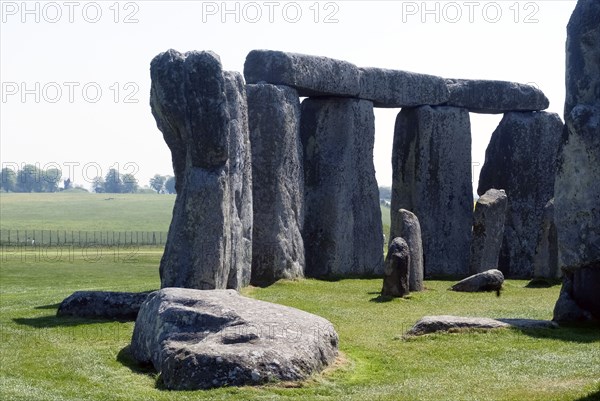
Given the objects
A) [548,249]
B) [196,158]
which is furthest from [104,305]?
[548,249]

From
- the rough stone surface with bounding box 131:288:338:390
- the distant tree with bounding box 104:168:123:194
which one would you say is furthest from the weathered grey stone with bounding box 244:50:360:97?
the distant tree with bounding box 104:168:123:194

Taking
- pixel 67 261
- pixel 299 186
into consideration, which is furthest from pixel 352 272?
pixel 67 261

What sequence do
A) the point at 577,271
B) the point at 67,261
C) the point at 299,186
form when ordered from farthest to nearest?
the point at 67,261 → the point at 299,186 → the point at 577,271

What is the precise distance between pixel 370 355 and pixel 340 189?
60.4ft

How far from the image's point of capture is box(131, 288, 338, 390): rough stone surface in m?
14.2

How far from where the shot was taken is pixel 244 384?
13992 mm

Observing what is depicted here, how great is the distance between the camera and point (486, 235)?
3381cm

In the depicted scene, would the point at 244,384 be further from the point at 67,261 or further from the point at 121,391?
the point at 67,261

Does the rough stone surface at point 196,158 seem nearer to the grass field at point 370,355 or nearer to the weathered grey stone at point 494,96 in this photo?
the grass field at point 370,355

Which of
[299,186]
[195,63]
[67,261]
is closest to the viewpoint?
[195,63]

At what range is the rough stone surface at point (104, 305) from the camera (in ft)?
70.5

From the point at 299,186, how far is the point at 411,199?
6548 mm

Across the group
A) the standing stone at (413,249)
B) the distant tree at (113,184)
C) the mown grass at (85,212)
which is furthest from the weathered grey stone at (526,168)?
the distant tree at (113,184)

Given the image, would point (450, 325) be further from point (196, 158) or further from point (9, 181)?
point (9, 181)
